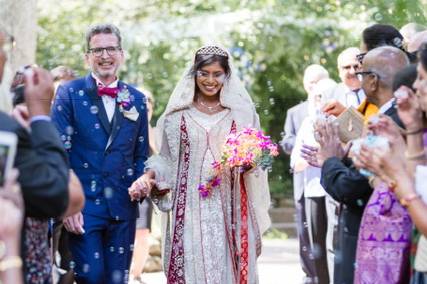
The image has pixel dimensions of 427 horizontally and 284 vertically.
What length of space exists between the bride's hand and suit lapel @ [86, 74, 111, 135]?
1.46ft

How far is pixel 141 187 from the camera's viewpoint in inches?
359

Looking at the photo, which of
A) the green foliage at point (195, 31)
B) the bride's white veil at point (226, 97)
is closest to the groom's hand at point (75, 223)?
the bride's white veil at point (226, 97)

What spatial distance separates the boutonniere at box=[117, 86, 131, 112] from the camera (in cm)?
944

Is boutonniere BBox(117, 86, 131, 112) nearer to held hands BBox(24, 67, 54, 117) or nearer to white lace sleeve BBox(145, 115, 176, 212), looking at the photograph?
white lace sleeve BBox(145, 115, 176, 212)

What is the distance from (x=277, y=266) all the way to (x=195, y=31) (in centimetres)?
665

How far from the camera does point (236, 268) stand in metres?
9.56

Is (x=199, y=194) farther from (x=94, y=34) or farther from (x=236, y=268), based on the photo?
(x=94, y=34)

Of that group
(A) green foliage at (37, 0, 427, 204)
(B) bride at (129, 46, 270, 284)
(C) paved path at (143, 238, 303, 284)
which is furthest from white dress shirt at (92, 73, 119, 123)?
(A) green foliage at (37, 0, 427, 204)

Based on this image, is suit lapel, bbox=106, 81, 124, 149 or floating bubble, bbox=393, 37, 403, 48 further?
floating bubble, bbox=393, 37, 403, 48

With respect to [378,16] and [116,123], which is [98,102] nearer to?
[116,123]

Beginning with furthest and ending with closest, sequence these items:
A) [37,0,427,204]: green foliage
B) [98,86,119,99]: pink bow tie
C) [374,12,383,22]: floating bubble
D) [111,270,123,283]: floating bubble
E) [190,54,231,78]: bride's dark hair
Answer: [37,0,427,204]: green foliage < [374,12,383,22]: floating bubble < [190,54,231,78]: bride's dark hair < [98,86,119,99]: pink bow tie < [111,270,123,283]: floating bubble

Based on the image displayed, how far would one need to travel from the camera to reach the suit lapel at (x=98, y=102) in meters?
9.34

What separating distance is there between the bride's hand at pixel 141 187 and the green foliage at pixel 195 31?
1245 centimetres

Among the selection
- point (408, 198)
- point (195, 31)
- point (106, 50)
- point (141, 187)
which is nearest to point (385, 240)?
point (408, 198)
